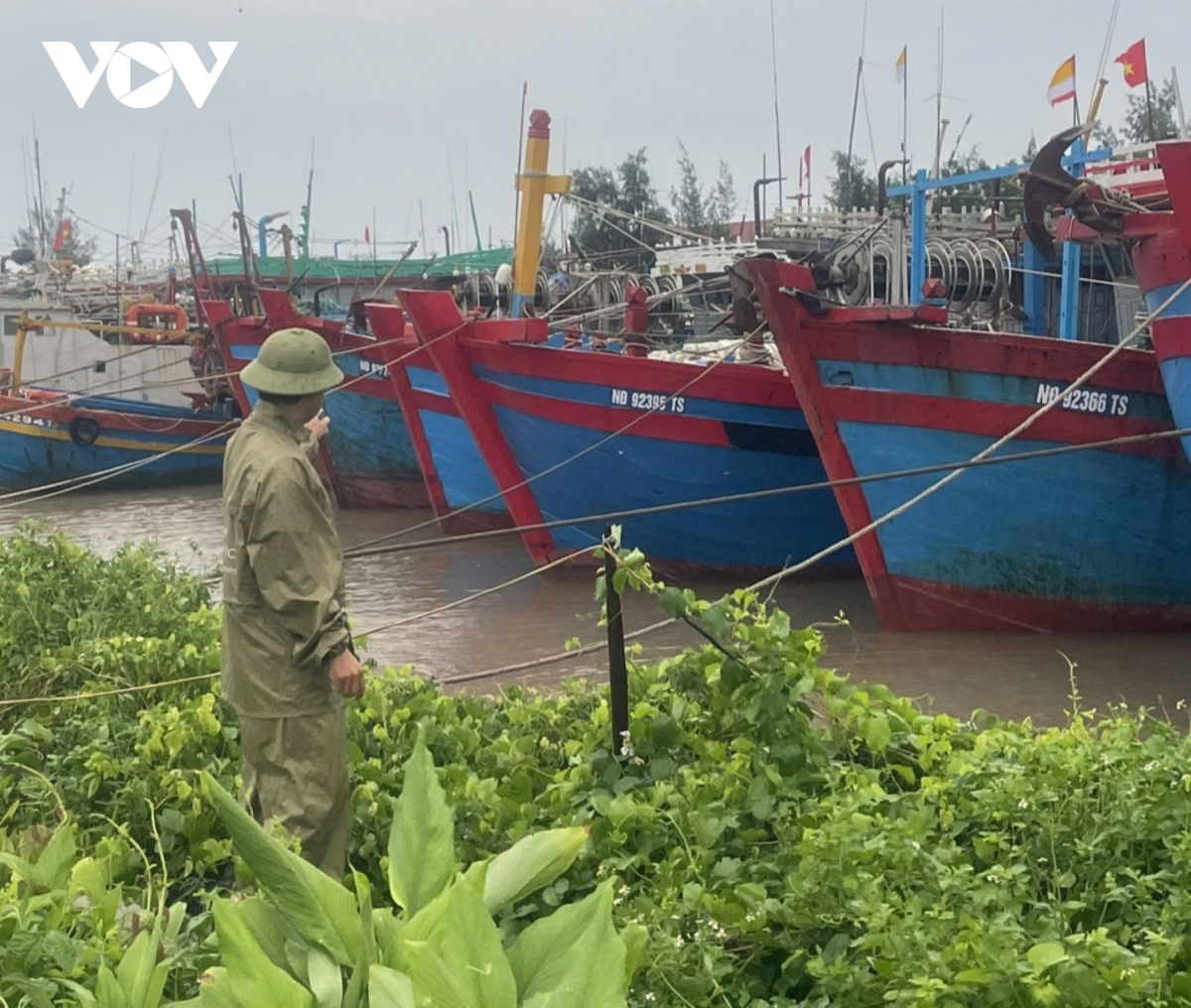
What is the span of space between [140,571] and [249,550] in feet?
11.5

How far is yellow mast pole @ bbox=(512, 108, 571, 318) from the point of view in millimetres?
13250

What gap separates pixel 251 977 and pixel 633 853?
191cm

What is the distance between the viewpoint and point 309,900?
6.61 feet

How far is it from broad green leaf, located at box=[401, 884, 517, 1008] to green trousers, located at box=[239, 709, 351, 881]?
183 centimetres

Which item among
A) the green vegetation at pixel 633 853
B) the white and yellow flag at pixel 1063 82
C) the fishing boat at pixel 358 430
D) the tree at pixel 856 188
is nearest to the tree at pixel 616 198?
the tree at pixel 856 188

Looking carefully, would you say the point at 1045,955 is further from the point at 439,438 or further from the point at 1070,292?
the point at 439,438

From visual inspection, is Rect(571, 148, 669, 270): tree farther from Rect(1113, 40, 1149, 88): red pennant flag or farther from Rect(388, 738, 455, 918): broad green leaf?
Rect(388, 738, 455, 918): broad green leaf

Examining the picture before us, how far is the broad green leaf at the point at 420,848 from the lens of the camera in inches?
82.9

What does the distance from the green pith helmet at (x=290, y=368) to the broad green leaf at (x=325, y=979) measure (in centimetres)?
183

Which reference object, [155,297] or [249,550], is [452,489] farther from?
[155,297]

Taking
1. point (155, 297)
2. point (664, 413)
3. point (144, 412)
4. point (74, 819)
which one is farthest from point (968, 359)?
point (155, 297)

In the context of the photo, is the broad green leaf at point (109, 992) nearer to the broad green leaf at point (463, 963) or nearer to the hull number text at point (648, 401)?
the broad green leaf at point (463, 963)

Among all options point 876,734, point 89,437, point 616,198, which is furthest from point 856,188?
point 876,734

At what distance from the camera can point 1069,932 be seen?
295 centimetres
